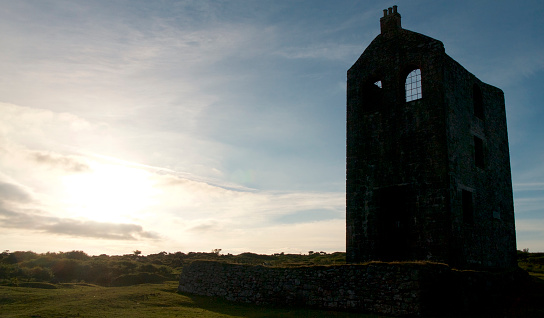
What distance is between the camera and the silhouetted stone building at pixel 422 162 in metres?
18.1

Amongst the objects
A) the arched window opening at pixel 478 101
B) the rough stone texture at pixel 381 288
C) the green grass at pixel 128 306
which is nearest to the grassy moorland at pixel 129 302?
the green grass at pixel 128 306

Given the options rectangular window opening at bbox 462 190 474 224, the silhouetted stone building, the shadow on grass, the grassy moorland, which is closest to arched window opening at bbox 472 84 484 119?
the silhouetted stone building

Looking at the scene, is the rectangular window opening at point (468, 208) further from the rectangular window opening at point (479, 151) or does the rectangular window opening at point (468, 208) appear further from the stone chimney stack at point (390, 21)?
the stone chimney stack at point (390, 21)

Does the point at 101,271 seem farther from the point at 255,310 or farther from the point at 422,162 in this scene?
the point at 422,162

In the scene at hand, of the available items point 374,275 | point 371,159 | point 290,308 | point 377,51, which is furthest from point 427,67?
point 290,308

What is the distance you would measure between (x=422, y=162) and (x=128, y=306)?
1334 centimetres

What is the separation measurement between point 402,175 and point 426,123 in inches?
98.5

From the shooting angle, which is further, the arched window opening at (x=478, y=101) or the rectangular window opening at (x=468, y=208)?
the arched window opening at (x=478, y=101)

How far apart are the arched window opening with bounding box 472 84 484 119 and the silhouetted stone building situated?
5 cm

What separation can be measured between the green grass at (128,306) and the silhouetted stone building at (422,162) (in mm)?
6029

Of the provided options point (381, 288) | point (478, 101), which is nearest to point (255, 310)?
point (381, 288)

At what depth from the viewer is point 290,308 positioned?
15.7m

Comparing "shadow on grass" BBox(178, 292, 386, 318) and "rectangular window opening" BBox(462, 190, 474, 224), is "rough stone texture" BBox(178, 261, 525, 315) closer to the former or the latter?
"shadow on grass" BBox(178, 292, 386, 318)

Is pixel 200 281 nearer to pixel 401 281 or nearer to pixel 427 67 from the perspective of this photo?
pixel 401 281
